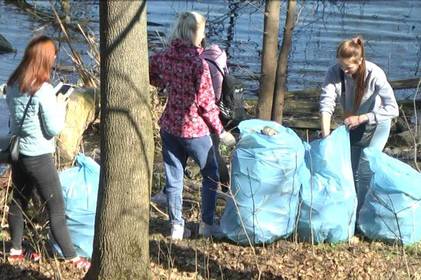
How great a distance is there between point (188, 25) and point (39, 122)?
1.12 m

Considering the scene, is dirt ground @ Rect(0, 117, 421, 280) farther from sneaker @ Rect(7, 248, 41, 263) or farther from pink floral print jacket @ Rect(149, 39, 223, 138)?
pink floral print jacket @ Rect(149, 39, 223, 138)

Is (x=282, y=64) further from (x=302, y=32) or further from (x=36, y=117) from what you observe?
(x=302, y=32)

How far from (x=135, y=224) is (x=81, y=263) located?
1.02m

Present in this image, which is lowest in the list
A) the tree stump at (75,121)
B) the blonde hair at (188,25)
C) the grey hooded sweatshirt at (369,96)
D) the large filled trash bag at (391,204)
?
the large filled trash bag at (391,204)

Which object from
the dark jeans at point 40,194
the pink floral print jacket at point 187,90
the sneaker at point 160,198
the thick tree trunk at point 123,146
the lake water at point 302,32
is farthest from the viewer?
the lake water at point 302,32

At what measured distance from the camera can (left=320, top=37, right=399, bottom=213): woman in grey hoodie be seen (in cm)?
562

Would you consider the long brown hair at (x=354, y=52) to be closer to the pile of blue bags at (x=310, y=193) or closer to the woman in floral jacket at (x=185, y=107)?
the pile of blue bags at (x=310, y=193)

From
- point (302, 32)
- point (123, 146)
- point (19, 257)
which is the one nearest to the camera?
point (123, 146)

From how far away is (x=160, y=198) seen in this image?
22.1 feet

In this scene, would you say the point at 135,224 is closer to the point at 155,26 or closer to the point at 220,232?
the point at 220,232

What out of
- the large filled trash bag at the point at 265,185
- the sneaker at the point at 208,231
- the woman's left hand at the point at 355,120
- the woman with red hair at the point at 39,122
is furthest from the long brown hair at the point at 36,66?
the woman's left hand at the point at 355,120

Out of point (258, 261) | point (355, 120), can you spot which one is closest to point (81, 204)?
point (258, 261)

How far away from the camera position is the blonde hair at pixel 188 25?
5250mm

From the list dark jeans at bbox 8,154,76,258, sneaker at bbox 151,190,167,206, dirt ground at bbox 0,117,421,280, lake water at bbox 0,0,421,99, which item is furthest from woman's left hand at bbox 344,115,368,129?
lake water at bbox 0,0,421,99
